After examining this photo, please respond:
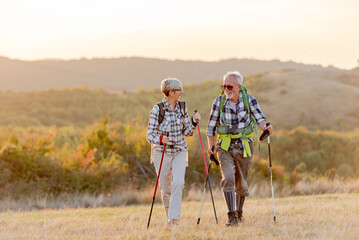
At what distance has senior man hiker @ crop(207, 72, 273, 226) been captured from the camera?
8.38 metres

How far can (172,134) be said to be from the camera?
27.0ft

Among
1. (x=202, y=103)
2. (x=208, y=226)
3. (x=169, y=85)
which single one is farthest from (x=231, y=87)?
(x=202, y=103)

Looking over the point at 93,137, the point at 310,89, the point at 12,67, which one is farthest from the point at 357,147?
the point at 12,67

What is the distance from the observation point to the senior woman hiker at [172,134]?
8.17 metres

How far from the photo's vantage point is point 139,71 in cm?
15825

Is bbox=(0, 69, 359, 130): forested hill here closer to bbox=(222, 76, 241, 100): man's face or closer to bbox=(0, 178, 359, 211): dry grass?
bbox=(0, 178, 359, 211): dry grass

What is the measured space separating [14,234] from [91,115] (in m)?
45.3

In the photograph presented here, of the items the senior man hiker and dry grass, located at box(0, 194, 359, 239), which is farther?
the senior man hiker

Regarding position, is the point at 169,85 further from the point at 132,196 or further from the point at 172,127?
the point at 132,196

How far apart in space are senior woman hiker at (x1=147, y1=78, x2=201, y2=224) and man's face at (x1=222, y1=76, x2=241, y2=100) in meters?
0.63

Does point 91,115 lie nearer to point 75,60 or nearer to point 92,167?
point 92,167

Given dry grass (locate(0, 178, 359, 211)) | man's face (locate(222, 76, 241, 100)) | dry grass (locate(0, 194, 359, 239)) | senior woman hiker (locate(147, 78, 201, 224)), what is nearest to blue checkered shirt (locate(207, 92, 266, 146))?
man's face (locate(222, 76, 241, 100))

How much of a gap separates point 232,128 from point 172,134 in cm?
98

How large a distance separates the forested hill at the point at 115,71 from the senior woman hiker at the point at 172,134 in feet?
384
